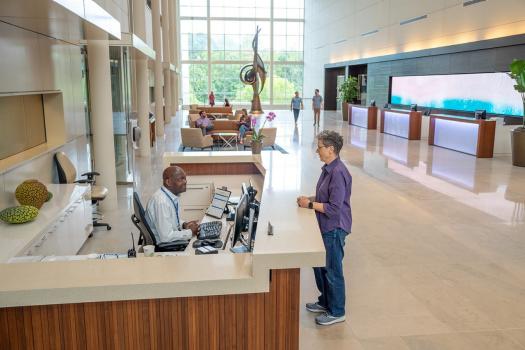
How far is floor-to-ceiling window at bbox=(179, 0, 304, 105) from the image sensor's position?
130 feet

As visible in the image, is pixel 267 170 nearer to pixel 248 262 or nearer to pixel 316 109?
pixel 248 262

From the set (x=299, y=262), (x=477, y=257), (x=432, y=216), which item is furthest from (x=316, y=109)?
(x=299, y=262)

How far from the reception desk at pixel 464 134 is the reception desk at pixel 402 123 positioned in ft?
4.33

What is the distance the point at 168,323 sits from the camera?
2664 millimetres

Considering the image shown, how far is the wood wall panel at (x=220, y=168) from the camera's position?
6664 millimetres

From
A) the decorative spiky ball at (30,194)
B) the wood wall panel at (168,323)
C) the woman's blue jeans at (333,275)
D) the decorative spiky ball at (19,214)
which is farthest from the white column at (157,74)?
the wood wall panel at (168,323)

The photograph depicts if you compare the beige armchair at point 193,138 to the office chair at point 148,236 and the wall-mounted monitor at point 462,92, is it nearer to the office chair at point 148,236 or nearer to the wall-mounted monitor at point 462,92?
the wall-mounted monitor at point 462,92

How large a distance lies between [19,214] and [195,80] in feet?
121

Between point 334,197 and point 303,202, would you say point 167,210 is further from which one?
point 334,197

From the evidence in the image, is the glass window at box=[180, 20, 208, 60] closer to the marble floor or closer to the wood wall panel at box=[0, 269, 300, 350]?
the marble floor

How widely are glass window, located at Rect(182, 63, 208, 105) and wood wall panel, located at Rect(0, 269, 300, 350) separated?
126ft

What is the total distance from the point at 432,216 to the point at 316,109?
1642 centimetres

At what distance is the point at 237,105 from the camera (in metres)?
40.4

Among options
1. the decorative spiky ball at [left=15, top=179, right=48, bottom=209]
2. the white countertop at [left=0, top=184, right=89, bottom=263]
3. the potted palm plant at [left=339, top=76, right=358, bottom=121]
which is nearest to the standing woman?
the white countertop at [left=0, top=184, right=89, bottom=263]
